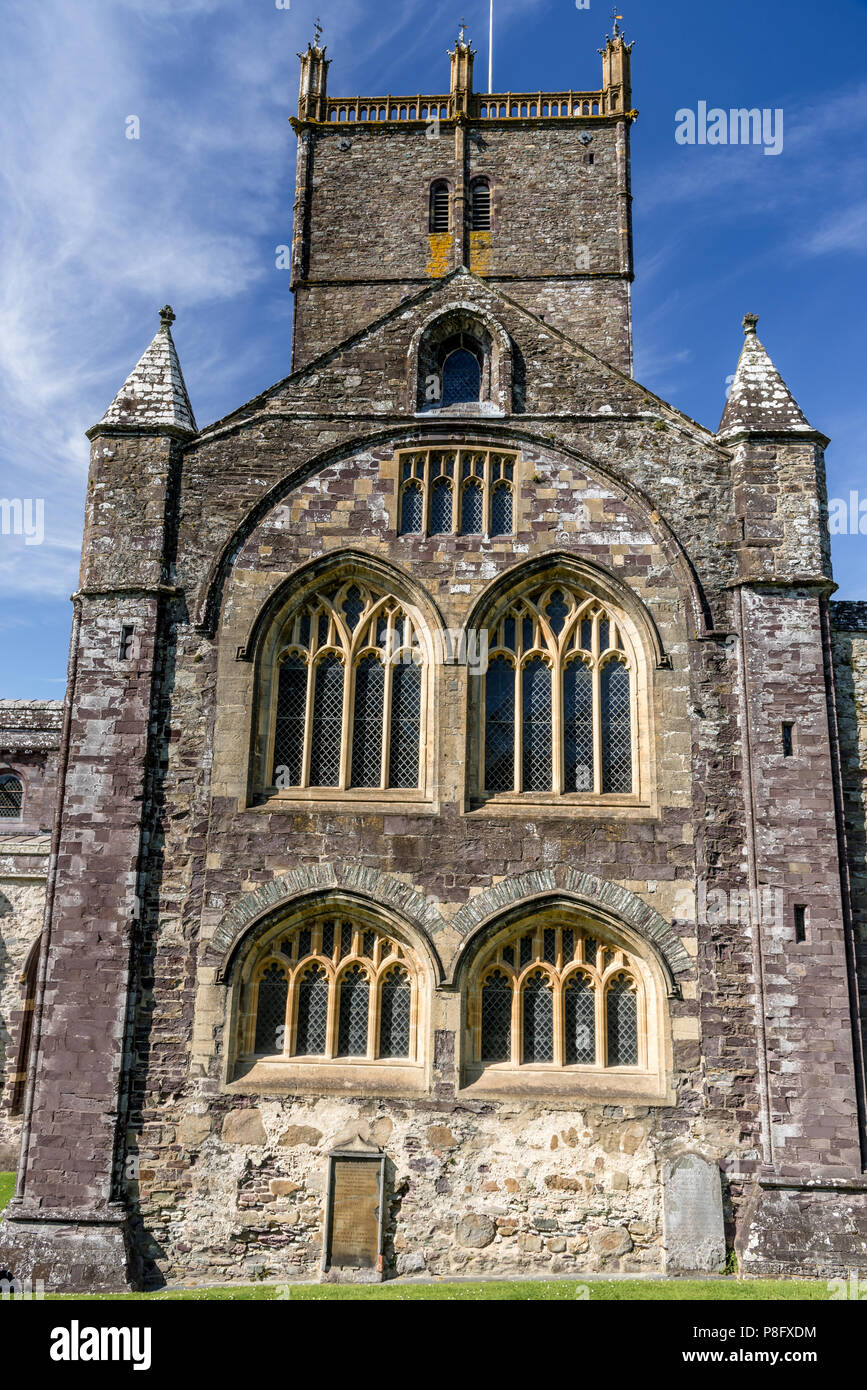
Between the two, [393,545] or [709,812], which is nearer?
[709,812]

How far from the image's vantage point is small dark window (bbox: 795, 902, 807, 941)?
36.1ft

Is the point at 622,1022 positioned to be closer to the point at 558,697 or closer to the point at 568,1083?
the point at 568,1083

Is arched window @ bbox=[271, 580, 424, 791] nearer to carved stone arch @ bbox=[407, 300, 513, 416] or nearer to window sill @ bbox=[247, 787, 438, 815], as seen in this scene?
window sill @ bbox=[247, 787, 438, 815]

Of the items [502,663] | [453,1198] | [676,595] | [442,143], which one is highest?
[442,143]

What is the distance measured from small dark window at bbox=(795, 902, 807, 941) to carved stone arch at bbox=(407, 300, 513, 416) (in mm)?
7361

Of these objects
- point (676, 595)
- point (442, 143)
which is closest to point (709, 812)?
point (676, 595)

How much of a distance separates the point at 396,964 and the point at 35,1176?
4528 millimetres

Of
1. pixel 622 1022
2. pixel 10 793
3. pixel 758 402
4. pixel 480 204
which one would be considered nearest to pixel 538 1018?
pixel 622 1022

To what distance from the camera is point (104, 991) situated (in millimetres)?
11039

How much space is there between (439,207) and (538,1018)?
55.7ft

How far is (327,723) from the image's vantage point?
12375 millimetres

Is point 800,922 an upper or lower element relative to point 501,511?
lower

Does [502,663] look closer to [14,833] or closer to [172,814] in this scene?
[172,814]

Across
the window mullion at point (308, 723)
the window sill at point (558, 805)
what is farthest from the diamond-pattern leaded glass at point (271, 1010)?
the window sill at point (558, 805)
